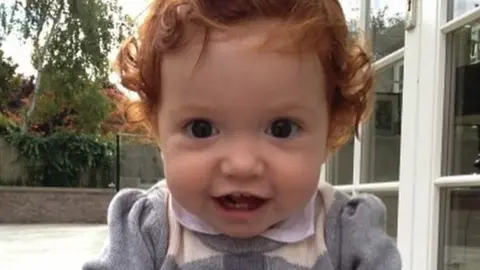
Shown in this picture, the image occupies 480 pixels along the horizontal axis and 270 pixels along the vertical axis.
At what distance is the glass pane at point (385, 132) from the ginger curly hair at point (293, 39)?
1.13 m

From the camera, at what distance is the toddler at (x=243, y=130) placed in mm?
719

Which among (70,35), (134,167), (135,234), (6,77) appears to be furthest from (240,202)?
(6,77)

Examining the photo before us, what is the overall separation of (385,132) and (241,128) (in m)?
1.50

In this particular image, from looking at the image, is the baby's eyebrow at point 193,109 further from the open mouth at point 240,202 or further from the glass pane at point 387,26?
the glass pane at point 387,26

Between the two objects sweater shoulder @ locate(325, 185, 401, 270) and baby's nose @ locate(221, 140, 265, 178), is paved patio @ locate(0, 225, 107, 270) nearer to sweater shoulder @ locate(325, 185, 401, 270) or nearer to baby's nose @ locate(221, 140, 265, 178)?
sweater shoulder @ locate(325, 185, 401, 270)

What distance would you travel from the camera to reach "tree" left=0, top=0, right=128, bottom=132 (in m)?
12.2

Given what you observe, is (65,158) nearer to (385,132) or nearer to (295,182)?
(385,132)

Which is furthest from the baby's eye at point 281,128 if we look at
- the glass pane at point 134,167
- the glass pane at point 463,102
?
the glass pane at point 134,167

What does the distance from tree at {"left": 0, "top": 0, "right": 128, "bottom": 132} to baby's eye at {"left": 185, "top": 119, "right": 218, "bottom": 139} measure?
11.6m

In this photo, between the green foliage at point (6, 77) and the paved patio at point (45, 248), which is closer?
the paved patio at point (45, 248)

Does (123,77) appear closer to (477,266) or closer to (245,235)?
(245,235)

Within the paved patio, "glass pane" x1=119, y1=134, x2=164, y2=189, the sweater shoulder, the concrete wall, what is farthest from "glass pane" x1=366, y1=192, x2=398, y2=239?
the concrete wall

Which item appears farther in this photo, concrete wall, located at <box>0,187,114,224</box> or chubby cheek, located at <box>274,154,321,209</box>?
concrete wall, located at <box>0,187,114,224</box>

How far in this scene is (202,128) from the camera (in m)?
0.73
